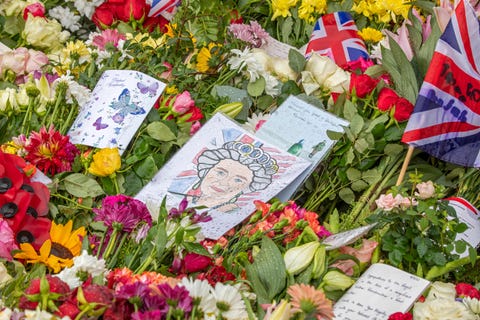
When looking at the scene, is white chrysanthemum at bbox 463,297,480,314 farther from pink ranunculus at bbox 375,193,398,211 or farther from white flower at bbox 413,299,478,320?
pink ranunculus at bbox 375,193,398,211

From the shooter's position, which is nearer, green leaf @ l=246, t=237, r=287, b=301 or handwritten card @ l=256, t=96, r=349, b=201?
green leaf @ l=246, t=237, r=287, b=301

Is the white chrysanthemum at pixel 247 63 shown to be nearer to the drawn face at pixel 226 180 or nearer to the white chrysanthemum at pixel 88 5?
the drawn face at pixel 226 180

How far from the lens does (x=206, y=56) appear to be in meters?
2.03

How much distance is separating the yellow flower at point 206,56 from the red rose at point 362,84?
0.36 m

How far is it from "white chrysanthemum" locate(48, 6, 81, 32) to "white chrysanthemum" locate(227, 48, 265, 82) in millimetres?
640

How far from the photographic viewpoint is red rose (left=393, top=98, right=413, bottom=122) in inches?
70.5

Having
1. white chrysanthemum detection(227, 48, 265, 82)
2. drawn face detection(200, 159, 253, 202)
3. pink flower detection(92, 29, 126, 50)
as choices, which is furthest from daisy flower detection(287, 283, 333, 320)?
pink flower detection(92, 29, 126, 50)

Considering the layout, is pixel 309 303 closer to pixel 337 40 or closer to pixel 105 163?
pixel 105 163

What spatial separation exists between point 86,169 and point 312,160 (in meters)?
0.46

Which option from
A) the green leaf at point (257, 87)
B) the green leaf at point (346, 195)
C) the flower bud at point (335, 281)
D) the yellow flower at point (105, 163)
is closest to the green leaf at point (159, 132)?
the yellow flower at point (105, 163)

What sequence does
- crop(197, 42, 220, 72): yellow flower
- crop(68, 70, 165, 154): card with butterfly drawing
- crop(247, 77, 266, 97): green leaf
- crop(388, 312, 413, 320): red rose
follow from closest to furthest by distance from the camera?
crop(388, 312, 413, 320): red rose
crop(68, 70, 165, 154): card with butterfly drawing
crop(247, 77, 266, 97): green leaf
crop(197, 42, 220, 72): yellow flower

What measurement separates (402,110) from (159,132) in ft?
1.75

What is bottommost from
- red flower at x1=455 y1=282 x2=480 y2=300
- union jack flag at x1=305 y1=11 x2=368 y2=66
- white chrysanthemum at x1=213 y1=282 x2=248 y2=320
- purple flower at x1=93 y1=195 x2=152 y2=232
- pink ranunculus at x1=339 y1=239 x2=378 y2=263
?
purple flower at x1=93 y1=195 x2=152 y2=232

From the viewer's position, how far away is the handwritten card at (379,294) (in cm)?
122
